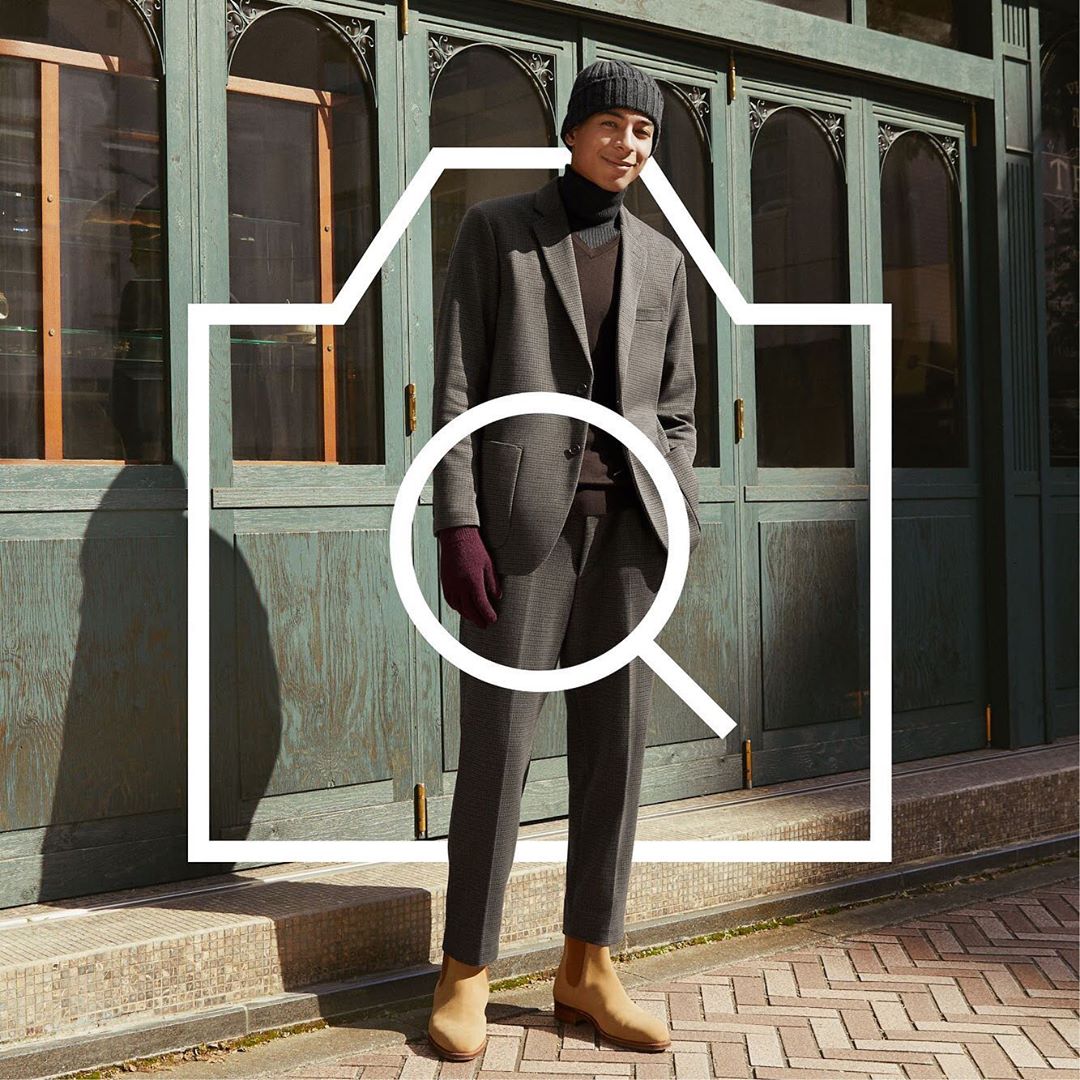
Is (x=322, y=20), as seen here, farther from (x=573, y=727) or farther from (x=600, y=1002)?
(x=600, y=1002)

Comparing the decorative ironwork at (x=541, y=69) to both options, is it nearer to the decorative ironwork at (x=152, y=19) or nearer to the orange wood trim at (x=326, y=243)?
the orange wood trim at (x=326, y=243)

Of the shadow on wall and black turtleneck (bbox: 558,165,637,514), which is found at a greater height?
black turtleneck (bbox: 558,165,637,514)

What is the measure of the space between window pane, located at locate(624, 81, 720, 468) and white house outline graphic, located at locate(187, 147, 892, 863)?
1.7 inches

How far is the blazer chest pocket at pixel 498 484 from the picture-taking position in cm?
329

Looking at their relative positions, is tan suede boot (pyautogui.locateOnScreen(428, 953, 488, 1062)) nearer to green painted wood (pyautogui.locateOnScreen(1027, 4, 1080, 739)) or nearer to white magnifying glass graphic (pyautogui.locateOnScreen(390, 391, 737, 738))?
white magnifying glass graphic (pyautogui.locateOnScreen(390, 391, 737, 738))

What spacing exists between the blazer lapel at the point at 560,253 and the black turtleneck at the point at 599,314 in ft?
0.11

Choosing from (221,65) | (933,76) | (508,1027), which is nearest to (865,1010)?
(508,1027)

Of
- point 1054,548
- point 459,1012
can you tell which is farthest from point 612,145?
point 1054,548

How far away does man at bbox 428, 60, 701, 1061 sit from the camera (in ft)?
10.8

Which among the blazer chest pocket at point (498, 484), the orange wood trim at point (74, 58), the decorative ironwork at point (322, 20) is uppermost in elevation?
the decorative ironwork at point (322, 20)

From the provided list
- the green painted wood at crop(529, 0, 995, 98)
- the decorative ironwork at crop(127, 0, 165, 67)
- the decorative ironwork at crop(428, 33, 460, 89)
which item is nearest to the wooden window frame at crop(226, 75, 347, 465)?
the decorative ironwork at crop(428, 33, 460, 89)

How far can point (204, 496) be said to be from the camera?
3.97 metres

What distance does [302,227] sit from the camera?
4.30 meters

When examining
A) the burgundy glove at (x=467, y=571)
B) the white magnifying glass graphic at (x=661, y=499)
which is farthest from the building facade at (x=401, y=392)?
the burgundy glove at (x=467, y=571)
